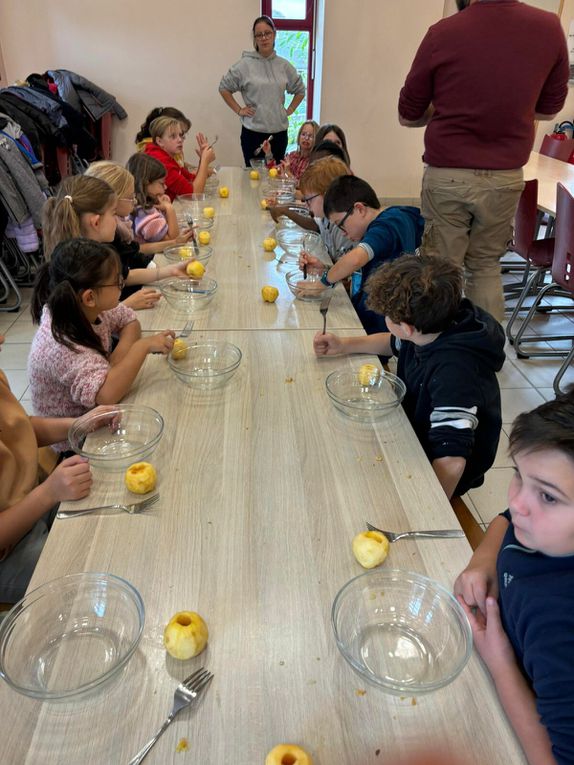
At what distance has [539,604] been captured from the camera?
76 cm

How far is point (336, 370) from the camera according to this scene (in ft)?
5.05

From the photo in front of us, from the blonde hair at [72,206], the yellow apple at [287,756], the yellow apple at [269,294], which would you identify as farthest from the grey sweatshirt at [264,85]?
the yellow apple at [287,756]

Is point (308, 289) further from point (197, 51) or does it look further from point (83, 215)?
point (197, 51)

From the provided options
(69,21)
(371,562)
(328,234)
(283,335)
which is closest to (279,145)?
(69,21)

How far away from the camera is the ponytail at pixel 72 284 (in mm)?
1473

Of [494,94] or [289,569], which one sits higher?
[494,94]

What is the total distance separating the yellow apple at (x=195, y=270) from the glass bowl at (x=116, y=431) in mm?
950

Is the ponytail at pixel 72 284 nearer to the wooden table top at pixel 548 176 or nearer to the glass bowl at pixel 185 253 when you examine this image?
the glass bowl at pixel 185 253

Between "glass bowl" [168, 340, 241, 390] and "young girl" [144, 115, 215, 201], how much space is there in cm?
206

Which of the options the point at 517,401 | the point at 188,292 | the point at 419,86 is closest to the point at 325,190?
the point at 419,86

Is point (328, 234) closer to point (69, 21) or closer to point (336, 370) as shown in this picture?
point (336, 370)

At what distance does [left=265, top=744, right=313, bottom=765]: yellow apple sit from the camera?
2.15 ft

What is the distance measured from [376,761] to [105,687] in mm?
384

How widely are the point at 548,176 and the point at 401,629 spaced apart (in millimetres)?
3969
